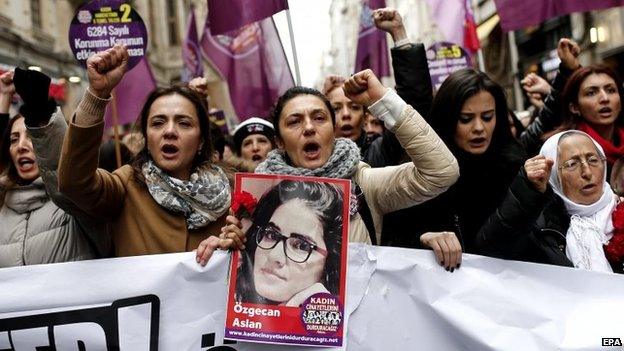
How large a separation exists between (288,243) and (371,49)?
5.11 m

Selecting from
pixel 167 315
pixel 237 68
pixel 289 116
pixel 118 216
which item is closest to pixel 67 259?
pixel 118 216

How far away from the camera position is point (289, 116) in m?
2.55

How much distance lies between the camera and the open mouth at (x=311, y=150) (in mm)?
2479

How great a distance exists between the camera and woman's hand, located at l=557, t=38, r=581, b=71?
12.4ft

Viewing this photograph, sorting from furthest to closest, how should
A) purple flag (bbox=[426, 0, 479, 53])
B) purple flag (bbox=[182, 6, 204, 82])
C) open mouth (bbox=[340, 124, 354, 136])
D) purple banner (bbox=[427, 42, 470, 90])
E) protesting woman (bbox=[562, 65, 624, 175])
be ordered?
purple flag (bbox=[182, 6, 204, 82])
purple flag (bbox=[426, 0, 479, 53])
purple banner (bbox=[427, 42, 470, 90])
open mouth (bbox=[340, 124, 354, 136])
protesting woman (bbox=[562, 65, 624, 175])

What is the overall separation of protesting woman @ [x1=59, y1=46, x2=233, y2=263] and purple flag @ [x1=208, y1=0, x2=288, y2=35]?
1.58 meters

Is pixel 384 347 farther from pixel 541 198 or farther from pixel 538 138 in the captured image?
pixel 538 138

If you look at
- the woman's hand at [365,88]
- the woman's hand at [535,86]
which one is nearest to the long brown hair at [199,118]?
the woman's hand at [365,88]

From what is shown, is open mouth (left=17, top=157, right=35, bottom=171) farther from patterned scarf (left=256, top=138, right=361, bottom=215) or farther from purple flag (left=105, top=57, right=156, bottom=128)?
purple flag (left=105, top=57, right=156, bottom=128)

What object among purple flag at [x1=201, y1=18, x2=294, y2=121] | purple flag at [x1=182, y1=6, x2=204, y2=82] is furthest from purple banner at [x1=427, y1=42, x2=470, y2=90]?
purple flag at [x1=182, y1=6, x2=204, y2=82]

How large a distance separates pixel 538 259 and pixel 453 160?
604 millimetres

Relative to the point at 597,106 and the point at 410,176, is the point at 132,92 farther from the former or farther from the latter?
the point at 410,176

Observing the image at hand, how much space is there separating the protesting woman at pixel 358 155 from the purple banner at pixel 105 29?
2012 mm

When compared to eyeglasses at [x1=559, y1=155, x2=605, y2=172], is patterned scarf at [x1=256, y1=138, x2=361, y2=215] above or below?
above
